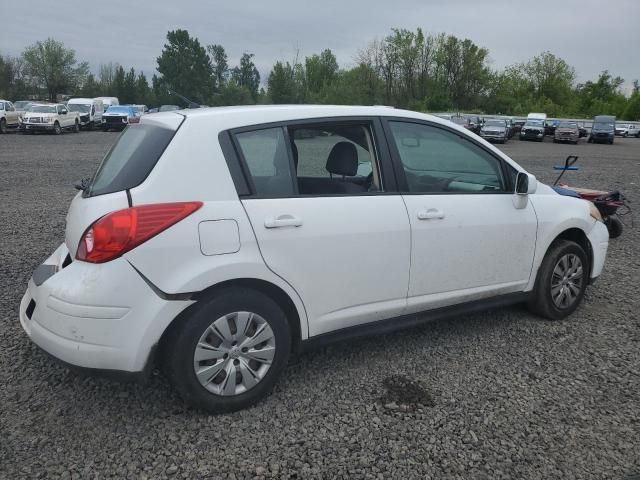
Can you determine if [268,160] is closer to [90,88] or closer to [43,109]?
[43,109]

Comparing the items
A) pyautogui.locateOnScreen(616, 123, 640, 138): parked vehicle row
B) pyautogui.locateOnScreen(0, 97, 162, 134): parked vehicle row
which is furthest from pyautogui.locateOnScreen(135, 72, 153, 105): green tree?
pyautogui.locateOnScreen(616, 123, 640, 138): parked vehicle row

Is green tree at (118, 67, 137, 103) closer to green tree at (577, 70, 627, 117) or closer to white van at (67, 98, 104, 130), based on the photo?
white van at (67, 98, 104, 130)

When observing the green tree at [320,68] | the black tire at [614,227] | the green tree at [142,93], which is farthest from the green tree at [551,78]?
the black tire at [614,227]

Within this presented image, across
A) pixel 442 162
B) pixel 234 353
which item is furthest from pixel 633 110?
pixel 234 353

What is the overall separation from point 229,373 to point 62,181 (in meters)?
10.9

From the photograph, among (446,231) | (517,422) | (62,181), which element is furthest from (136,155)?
(62,181)

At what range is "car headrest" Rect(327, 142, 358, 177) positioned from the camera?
11.9ft

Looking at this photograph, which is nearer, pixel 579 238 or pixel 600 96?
pixel 579 238

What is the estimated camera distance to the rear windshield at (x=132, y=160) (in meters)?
2.76

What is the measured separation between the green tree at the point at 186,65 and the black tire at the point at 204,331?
7893cm

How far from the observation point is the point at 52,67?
232ft

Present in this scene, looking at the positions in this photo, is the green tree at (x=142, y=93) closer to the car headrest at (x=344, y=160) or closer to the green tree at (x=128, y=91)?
the green tree at (x=128, y=91)

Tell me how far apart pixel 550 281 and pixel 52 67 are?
260 feet

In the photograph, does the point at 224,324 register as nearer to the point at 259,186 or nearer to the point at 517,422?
the point at 259,186
